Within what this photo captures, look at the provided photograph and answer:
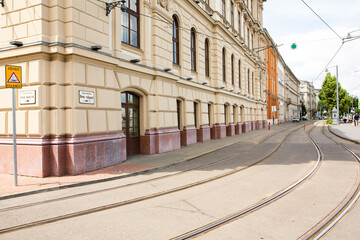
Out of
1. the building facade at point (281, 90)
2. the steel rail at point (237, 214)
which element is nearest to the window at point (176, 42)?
the steel rail at point (237, 214)

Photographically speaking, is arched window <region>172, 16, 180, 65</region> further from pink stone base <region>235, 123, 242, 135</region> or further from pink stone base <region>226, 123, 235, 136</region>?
pink stone base <region>235, 123, 242, 135</region>

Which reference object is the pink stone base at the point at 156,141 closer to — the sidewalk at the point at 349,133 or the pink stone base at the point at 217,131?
the pink stone base at the point at 217,131

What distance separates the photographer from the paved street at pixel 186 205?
428 centimetres

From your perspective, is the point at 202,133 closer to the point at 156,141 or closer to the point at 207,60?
the point at 207,60

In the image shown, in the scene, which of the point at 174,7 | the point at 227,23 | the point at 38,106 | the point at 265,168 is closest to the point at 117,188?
the point at 38,106

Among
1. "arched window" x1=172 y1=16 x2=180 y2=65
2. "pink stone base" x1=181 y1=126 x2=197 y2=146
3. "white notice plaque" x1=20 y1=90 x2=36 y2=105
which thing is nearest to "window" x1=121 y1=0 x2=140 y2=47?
"arched window" x1=172 y1=16 x2=180 y2=65

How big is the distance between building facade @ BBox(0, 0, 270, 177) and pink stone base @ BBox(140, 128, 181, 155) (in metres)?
0.05

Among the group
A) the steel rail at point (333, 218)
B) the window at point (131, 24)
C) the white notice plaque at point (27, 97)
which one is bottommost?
the steel rail at point (333, 218)

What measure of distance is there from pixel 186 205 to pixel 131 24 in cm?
922

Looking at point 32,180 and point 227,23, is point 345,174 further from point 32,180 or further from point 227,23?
point 227,23

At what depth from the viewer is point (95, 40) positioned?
9539 millimetres

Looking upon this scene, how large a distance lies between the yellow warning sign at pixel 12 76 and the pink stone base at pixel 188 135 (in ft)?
34.2

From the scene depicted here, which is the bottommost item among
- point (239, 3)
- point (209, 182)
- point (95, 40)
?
point (209, 182)

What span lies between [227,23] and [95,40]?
56.0ft
